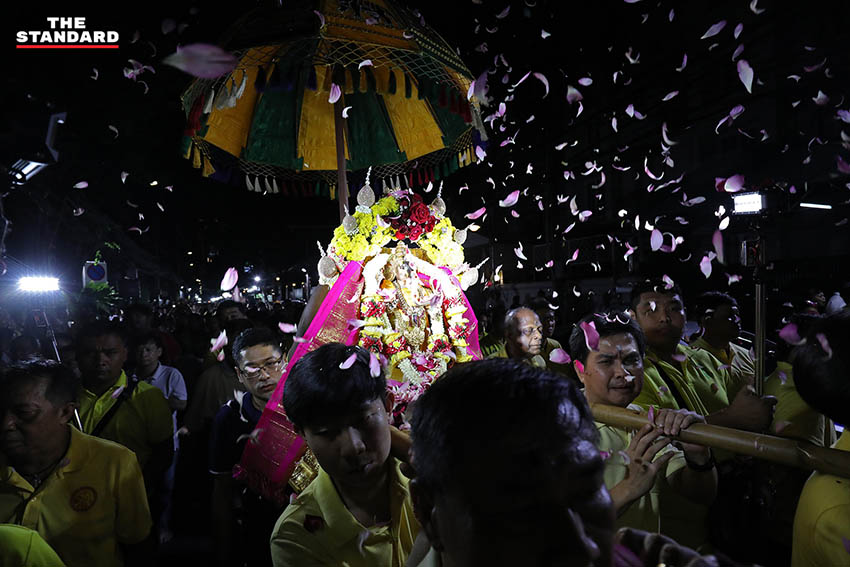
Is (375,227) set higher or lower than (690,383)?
higher

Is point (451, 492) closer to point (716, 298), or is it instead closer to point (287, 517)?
point (287, 517)

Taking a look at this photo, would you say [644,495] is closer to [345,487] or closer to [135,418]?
[345,487]

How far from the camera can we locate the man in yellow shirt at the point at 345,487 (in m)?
1.94

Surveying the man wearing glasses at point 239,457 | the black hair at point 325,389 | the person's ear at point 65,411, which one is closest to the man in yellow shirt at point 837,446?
the black hair at point 325,389

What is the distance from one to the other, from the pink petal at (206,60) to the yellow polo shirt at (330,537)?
302 centimetres

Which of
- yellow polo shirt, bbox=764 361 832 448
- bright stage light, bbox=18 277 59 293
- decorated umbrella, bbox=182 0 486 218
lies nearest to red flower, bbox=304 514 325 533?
yellow polo shirt, bbox=764 361 832 448

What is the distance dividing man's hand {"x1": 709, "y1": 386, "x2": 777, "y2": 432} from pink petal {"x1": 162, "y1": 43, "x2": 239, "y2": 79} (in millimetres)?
3856

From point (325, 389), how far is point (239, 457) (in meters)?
1.77

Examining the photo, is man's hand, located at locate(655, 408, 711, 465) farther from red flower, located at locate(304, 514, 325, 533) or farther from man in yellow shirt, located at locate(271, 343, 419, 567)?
red flower, located at locate(304, 514, 325, 533)

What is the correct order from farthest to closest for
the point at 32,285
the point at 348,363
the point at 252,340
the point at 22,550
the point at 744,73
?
the point at 32,285, the point at 744,73, the point at 252,340, the point at 348,363, the point at 22,550

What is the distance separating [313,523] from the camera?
6.39ft

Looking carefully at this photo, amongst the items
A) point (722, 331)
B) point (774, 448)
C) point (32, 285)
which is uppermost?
point (32, 285)

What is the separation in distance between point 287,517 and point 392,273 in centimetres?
253

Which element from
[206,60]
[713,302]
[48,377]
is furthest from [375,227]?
[713,302]
